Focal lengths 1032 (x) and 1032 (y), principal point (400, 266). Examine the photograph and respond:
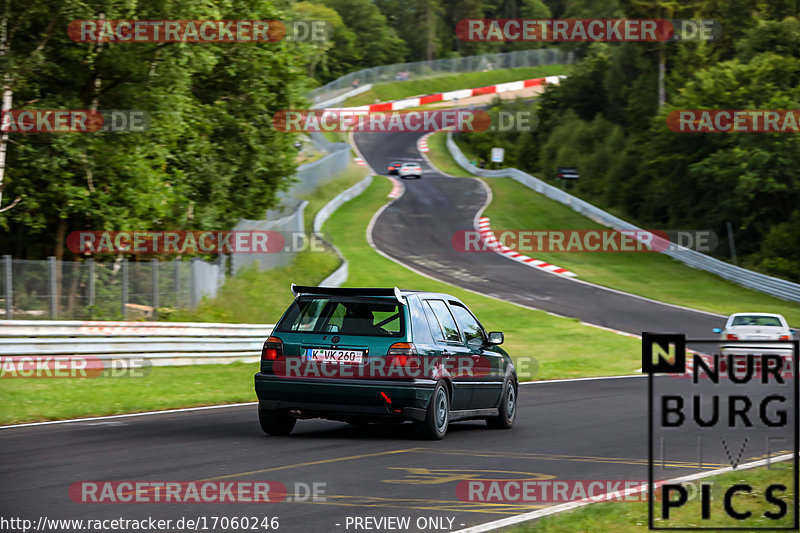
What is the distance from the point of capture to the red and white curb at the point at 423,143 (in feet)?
277

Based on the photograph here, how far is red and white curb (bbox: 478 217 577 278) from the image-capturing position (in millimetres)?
41906

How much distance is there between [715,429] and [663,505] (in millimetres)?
6202

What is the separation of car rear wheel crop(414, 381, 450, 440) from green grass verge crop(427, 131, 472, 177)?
60.4 m

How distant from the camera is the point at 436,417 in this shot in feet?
36.1

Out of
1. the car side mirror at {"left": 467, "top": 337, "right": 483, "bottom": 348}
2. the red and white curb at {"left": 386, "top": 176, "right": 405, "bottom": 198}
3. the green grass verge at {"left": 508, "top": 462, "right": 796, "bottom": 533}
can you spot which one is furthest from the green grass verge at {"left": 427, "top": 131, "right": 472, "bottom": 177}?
the green grass verge at {"left": 508, "top": 462, "right": 796, "bottom": 533}

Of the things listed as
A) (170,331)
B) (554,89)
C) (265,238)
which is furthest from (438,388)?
(554,89)

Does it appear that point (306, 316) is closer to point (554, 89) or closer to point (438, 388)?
point (438, 388)

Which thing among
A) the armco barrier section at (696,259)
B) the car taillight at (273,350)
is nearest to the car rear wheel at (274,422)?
the car taillight at (273,350)

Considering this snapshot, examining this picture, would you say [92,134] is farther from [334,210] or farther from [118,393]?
[334,210]

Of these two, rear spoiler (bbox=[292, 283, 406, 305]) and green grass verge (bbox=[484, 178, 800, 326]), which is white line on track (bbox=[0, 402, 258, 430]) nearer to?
rear spoiler (bbox=[292, 283, 406, 305])

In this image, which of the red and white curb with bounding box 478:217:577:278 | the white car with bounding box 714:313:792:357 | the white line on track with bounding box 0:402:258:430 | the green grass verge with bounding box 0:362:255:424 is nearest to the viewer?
the white line on track with bounding box 0:402:258:430

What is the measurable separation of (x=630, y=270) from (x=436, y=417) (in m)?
33.9

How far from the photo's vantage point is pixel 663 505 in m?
6.85

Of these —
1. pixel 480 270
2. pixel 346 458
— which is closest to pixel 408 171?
pixel 480 270
